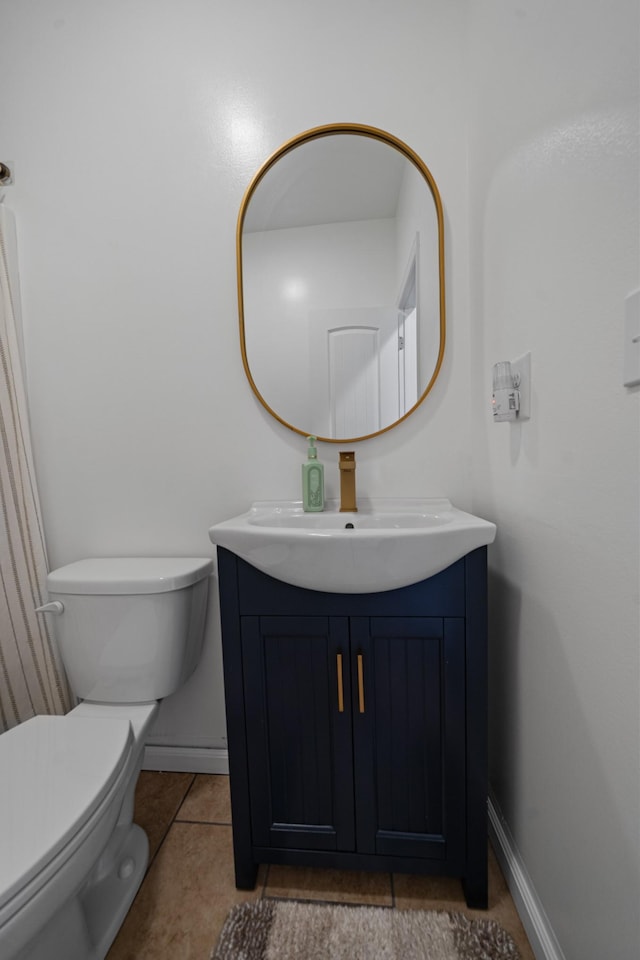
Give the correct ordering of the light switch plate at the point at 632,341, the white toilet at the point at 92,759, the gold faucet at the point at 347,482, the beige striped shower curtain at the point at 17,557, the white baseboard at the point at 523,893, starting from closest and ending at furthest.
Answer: the light switch plate at the point at 632,341 < the white toilet at the point at 92,759 < the white baseboard at the point at 523,893 < the gold faucet at the point at 347,482 < the beige striped shower curtain at the point at 17,557

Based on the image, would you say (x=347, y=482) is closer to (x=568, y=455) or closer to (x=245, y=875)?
(x=568, y=455)

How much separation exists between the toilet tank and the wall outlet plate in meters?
0.94

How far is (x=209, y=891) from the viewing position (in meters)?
1.00

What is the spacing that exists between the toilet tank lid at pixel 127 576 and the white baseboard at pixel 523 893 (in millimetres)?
1012

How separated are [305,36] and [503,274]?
3.10 ft

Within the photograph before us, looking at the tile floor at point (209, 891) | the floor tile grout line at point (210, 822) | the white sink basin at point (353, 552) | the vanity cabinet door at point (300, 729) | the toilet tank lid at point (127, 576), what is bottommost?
the floor tile grout line at point (210, 822)

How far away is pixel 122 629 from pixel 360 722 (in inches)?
26.1

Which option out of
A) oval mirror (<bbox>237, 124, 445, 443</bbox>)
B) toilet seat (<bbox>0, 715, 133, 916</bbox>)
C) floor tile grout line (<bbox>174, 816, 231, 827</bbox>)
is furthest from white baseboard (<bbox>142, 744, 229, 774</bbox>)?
oval mirror (<bbox>237, 124, 445, 443</bbox>)

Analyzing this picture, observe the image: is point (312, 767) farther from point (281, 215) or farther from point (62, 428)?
point (281, 215)

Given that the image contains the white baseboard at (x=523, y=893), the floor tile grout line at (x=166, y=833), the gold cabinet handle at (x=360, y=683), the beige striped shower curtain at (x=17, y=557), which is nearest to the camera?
the white baseboard at (x=523, y=893)

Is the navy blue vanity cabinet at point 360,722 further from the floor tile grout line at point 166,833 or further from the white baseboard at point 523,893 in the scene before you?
the floor tile grout line at point 166,833

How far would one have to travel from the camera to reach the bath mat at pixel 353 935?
854 millimetres

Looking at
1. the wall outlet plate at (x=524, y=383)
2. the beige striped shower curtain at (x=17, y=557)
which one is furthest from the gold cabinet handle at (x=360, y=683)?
the beige striped shower curtain at (x=17, y=557)

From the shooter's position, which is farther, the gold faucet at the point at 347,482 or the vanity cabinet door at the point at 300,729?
the gold faucet at the point at 347,482
